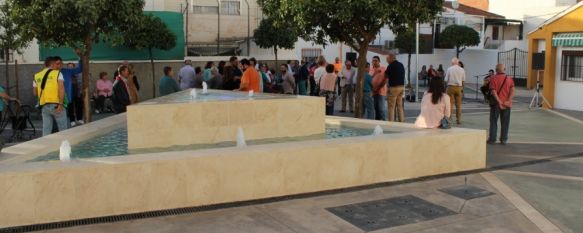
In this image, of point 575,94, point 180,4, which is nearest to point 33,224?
point 575,94

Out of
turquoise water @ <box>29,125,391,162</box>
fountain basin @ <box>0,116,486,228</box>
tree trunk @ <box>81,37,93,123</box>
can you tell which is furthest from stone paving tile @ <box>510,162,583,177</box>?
tree trunk @ <box>81,37,93,123</box>

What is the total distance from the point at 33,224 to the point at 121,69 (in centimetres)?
656

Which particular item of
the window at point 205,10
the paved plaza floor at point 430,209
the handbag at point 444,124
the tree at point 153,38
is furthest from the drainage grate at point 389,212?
the window at point 205,10

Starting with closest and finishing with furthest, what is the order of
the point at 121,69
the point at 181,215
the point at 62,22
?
the point at 181,215 → the point at 62,22 → the point at 121,69

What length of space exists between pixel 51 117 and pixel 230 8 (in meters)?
18.5

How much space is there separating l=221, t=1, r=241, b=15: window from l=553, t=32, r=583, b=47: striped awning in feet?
46.8

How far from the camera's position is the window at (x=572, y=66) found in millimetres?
18109

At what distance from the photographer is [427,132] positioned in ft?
26.4

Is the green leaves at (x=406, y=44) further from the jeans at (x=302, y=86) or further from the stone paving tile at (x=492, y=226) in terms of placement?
the stone paving tile at (x=492, y=226)

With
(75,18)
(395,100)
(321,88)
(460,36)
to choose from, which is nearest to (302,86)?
(321,88)

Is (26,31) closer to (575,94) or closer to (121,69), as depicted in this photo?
(121,69)

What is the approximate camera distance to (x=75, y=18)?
36.0 ft

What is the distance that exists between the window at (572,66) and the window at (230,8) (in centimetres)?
1456

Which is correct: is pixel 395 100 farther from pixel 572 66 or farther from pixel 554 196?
pixel 572 66
